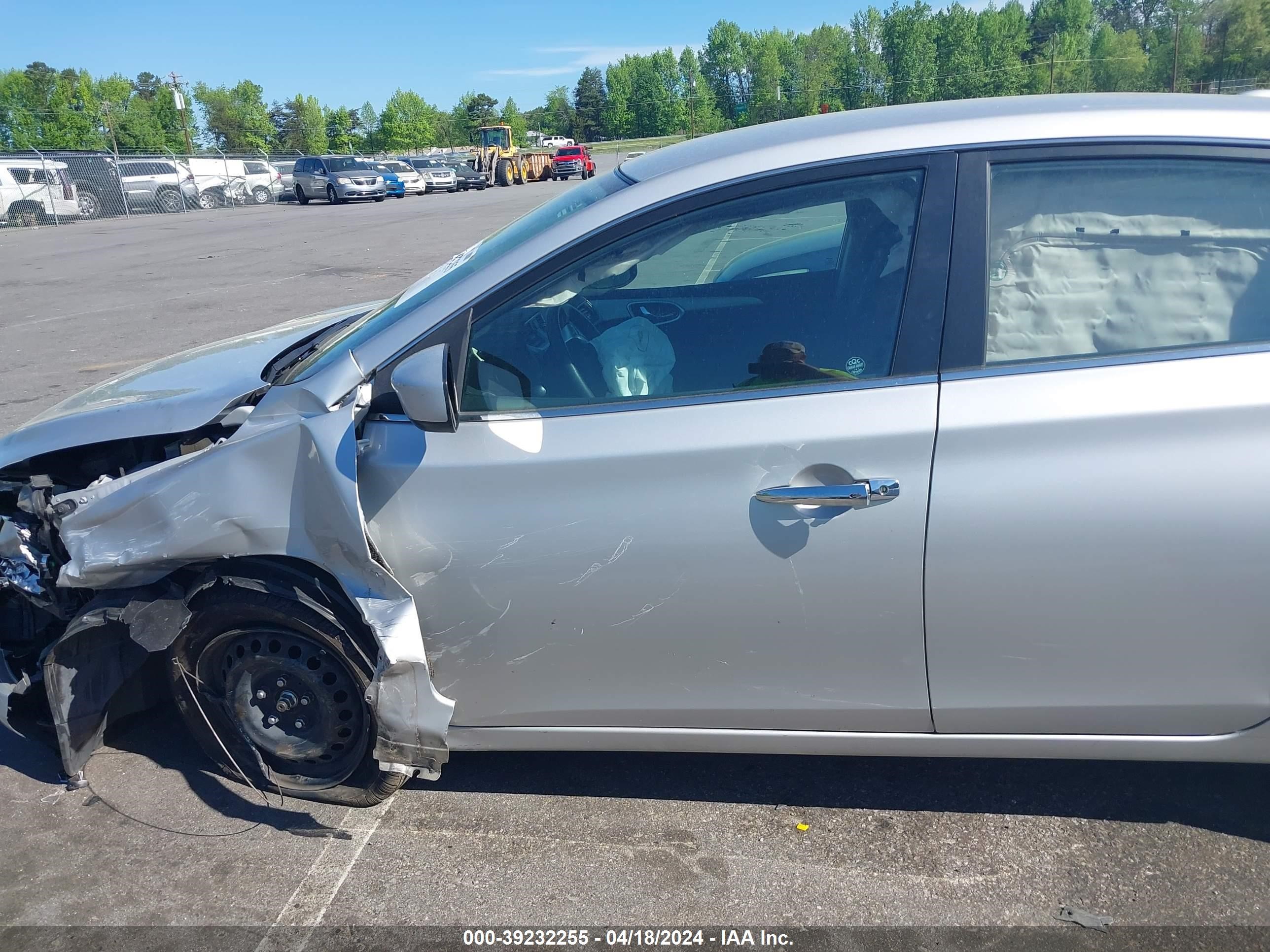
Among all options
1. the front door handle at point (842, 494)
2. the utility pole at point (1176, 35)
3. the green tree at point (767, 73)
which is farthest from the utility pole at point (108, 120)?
the front door handle at point (842, 494)

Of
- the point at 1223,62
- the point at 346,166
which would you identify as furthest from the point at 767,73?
the point at 346,166

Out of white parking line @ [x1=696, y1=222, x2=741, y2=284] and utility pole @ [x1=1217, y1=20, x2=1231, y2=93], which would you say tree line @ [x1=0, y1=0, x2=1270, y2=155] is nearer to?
utility pole @ [x1=1217, y1=20, x2=1231, y2=93]

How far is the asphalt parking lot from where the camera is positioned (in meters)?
2.44

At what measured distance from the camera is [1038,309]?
2.31 m

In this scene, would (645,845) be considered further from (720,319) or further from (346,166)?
(346,166)

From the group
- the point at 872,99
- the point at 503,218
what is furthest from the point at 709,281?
the point at 872,99

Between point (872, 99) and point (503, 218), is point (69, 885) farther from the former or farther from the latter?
point (872, 99)

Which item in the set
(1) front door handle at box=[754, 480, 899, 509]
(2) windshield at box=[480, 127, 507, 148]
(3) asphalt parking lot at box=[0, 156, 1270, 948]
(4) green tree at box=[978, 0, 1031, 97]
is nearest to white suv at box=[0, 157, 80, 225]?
(2) windshield at box=[480, 127, 507, 148]

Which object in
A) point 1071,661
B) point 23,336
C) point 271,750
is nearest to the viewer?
point 1071,661

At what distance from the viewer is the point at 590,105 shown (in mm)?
117812

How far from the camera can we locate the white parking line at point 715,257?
2.55 m

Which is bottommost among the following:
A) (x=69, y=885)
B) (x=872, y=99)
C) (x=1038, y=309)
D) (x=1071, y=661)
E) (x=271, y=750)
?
(x=69, y=885)

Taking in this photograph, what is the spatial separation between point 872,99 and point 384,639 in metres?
82.5

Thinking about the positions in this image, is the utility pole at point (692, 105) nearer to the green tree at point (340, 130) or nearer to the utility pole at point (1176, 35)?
the green tree at point (340, 130)
